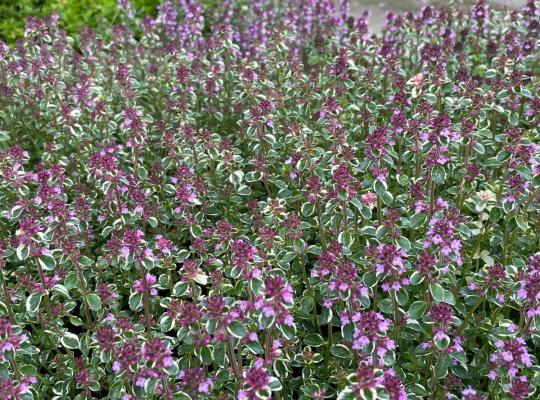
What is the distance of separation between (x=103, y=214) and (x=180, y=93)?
1.31 m

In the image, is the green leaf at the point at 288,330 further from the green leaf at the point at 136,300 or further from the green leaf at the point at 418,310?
the green leaf at the point at 136,300

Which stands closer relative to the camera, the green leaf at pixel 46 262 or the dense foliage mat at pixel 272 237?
the dense foliage mat at pixel 272 237

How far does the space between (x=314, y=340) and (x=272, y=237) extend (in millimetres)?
631

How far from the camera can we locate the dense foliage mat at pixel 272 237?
2.64 m

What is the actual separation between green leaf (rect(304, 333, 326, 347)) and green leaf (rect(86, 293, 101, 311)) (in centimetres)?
116

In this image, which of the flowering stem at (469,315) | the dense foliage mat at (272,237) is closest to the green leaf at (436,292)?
the dense foliage mat at (272,237)

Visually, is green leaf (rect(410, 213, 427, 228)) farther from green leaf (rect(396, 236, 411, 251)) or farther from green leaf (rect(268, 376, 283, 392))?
green leaf (rect(268, 376, 283, 392))

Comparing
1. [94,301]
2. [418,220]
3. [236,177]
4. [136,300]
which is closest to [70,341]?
[94,301]

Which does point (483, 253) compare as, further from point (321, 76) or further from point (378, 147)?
point (321, 76)

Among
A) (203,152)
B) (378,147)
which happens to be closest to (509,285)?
(378,147)

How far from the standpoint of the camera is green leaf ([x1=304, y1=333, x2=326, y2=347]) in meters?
3.15

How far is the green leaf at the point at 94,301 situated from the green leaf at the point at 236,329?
1.08 metres

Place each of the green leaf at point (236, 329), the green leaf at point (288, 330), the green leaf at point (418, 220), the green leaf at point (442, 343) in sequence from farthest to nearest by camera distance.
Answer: the green leaf at point (418, 220) < the green leaf at point (442, 343) < the green leaf at point (288, 330) < the green leaf at point (236, 329)

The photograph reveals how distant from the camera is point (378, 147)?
3146 millimetres
